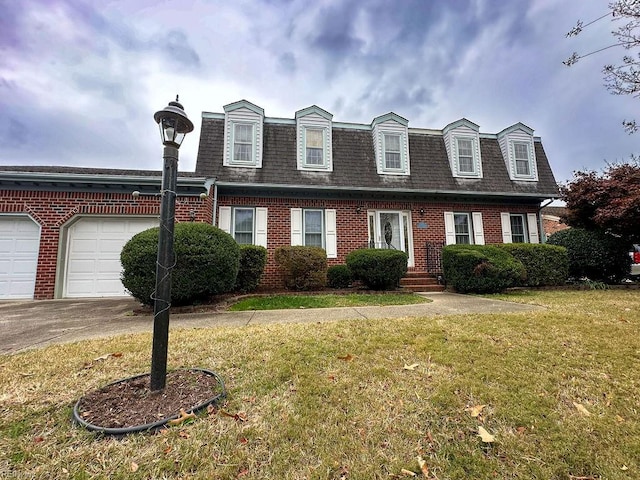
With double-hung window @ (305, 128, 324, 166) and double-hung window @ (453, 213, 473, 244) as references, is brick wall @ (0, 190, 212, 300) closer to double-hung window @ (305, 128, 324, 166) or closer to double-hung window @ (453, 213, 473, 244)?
double-hung window @ (305, 128, 324, 166)

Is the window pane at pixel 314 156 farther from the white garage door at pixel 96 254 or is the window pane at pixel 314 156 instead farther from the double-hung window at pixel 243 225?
the white garage door at pixel 96 254

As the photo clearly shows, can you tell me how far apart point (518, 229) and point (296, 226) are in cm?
810

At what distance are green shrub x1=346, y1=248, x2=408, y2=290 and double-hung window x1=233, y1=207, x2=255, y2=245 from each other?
3.39m

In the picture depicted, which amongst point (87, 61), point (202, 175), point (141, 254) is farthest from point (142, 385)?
point (87, 61)

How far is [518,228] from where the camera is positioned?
416 inches

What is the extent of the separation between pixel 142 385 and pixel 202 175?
296 inches

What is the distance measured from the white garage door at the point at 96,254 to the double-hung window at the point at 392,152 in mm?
7669

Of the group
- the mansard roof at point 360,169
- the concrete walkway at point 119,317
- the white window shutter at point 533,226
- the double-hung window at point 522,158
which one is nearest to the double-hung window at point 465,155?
the mansard roof at point 360,169

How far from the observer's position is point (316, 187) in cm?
888

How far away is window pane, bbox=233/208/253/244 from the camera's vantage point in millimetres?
9016

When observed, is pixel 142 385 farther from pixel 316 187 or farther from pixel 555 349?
pixel 316 187

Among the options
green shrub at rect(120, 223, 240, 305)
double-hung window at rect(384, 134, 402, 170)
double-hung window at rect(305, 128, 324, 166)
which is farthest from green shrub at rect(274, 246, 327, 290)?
double-hung window at rect(384, 134, 402, 170)

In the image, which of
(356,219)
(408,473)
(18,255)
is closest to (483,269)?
(356,219)

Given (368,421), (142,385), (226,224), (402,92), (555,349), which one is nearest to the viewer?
(368,421)
